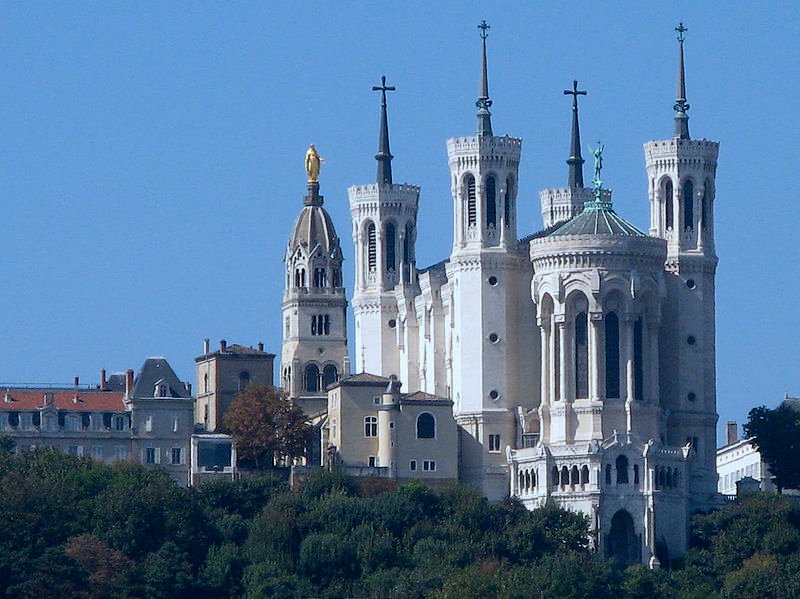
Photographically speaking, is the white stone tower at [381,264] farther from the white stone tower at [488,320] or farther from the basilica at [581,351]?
the white stone tower at [488,320]

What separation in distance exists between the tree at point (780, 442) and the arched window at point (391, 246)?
2284 centimetres

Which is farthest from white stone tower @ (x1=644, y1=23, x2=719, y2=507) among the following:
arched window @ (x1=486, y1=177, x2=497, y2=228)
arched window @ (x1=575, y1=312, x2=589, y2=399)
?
arched window @ (x1=486, y1=177, x2=497, y2=228)

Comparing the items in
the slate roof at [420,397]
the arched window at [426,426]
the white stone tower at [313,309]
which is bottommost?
the arched window at [426,426]

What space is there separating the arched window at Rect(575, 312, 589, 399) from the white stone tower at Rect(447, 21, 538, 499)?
14.3 feet

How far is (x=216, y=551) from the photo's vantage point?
163625 mm

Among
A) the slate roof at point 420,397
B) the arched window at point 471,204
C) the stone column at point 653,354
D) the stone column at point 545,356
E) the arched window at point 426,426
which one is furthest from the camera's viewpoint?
the arched window at point 471,204

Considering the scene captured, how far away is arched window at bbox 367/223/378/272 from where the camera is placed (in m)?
192

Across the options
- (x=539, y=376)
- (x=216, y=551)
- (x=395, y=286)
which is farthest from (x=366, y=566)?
(x=395, y=286)

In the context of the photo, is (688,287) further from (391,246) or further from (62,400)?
(62,400)

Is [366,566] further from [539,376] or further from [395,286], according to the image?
[395,286]

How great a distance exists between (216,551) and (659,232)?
28.1 metres

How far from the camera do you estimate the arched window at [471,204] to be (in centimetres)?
17638

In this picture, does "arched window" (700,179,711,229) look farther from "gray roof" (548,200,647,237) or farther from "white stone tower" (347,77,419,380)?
"white stone tower" (347,77,419,380)

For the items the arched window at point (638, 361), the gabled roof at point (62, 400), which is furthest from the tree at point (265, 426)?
the arched window at point (638, 361)
